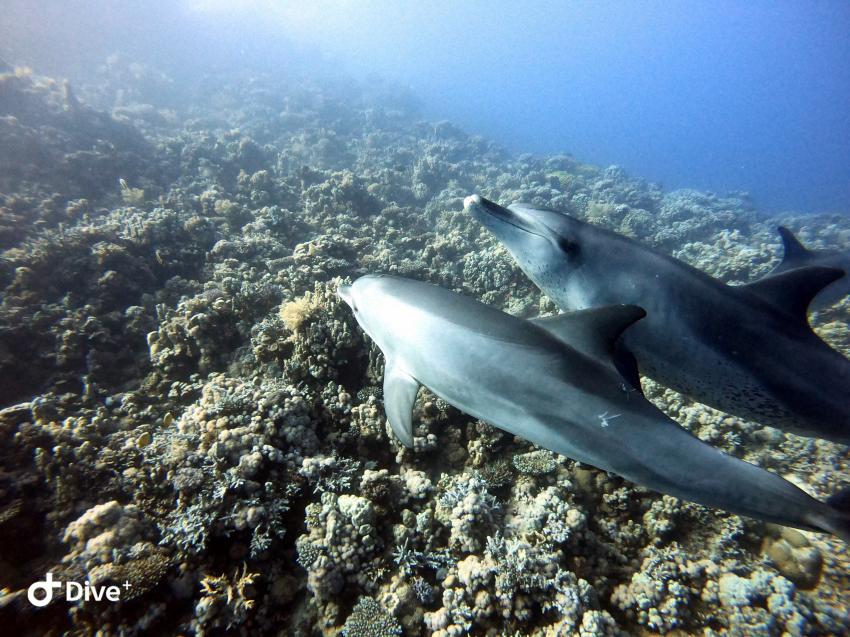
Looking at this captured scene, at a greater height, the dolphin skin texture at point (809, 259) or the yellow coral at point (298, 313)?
the dolphin skin texture at point (809, 259)

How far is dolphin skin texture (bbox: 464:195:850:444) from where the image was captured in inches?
109

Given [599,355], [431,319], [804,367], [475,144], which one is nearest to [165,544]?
[431,319]

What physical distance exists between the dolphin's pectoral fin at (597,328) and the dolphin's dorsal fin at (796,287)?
1.34 meters

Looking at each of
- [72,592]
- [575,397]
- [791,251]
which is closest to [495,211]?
[575,397]

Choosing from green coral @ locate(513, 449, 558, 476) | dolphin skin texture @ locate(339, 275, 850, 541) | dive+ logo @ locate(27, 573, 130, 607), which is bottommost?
dive+ logo @ locate(27, 573, 130, 607)

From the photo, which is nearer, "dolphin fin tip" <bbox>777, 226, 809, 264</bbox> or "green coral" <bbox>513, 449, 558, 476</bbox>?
"green coral" <bbox>513, 449, 558, 476</bbox>

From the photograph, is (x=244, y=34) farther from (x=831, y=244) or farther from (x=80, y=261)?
(x=831, y=244)

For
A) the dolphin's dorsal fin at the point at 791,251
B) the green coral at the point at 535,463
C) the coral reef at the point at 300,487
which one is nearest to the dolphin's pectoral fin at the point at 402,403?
the coral reef at the point at 300,487

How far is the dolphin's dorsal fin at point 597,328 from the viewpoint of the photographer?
7.85ft

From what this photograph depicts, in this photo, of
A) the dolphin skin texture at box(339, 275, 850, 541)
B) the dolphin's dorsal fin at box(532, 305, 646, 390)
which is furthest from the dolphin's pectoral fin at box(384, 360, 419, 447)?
the dolphin's dorsal fin at box(532, 305, 646, 390)

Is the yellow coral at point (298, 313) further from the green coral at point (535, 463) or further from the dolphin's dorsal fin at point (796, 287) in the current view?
the dolphin's dorsal fin at point (796, 287)

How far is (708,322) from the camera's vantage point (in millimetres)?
2896

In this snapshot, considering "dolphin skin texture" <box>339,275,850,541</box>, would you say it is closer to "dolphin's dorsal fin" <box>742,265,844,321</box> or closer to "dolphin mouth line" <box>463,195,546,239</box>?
"dolphin mouth line" <box>463,195,546,239</box>

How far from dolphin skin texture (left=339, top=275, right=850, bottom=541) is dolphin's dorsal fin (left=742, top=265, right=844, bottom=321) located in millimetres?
1403
